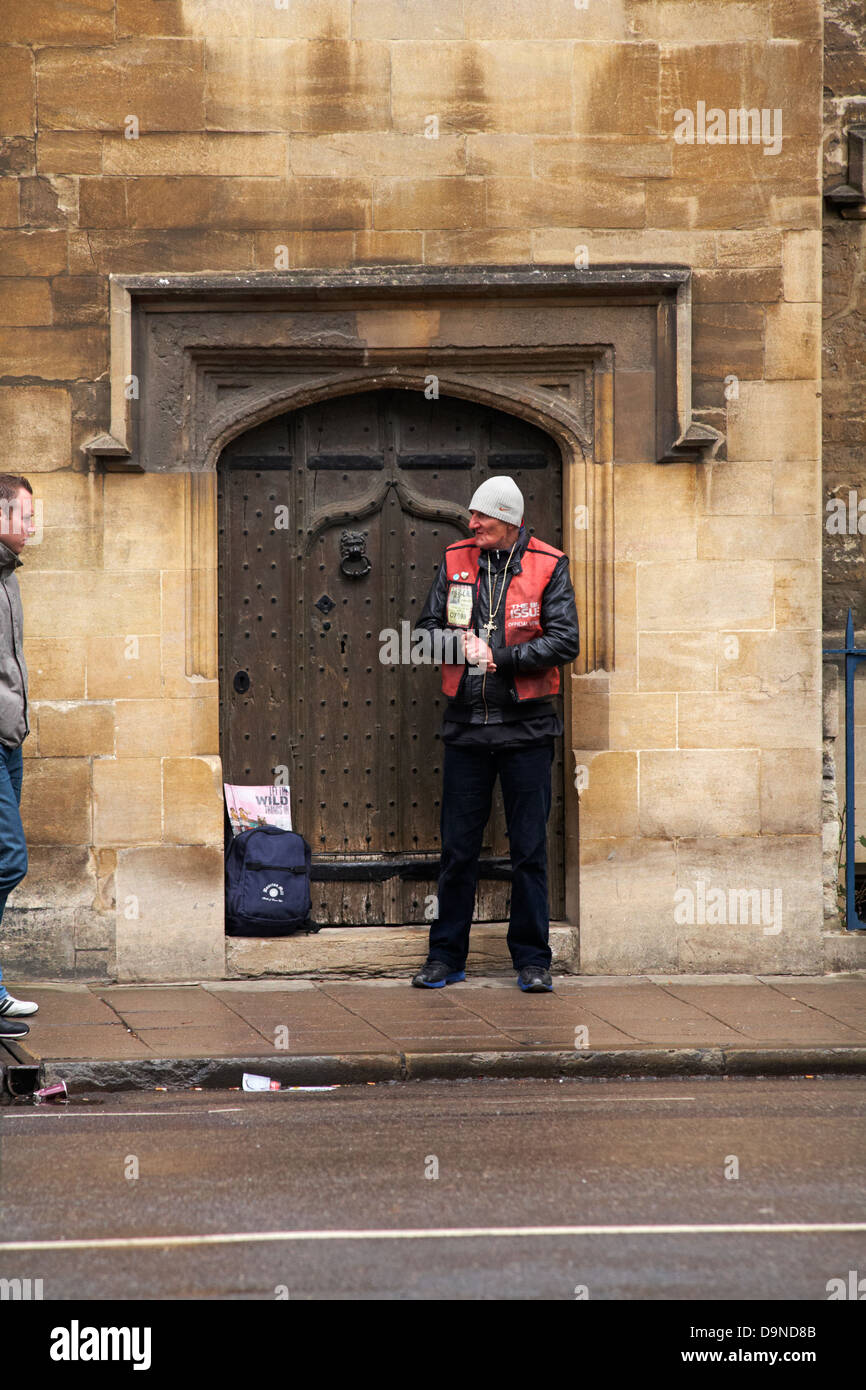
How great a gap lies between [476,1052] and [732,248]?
169 inches

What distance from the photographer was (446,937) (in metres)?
7.65

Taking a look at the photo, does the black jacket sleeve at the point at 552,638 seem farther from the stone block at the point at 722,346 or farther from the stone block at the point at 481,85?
the stone block at the point at 481,85

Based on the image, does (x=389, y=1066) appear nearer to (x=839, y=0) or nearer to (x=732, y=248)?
(x=732, y=248)

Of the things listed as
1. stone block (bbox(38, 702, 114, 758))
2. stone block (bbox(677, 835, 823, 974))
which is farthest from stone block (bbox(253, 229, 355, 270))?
stone block (bbox(677, 835, 823, 974))

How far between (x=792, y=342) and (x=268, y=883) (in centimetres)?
382

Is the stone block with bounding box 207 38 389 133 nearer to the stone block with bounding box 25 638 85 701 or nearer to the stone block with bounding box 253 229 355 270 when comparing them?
the stone block with bounding box 253 229 355 270

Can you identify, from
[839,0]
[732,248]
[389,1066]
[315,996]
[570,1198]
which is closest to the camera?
[570,1198]

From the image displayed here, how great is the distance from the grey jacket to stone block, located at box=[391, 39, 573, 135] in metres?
3.03

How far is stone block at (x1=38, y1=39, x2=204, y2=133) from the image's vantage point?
307 inches

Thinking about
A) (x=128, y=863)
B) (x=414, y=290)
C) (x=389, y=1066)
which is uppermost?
(x=414, y=290)

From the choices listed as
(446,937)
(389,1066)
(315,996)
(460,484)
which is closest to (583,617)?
(460,484)

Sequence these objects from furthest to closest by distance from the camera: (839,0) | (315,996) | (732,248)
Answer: (839,0) → (732,248) → (315,996)

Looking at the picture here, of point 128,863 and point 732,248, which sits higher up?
point 732,248

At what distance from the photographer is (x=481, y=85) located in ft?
25.8
